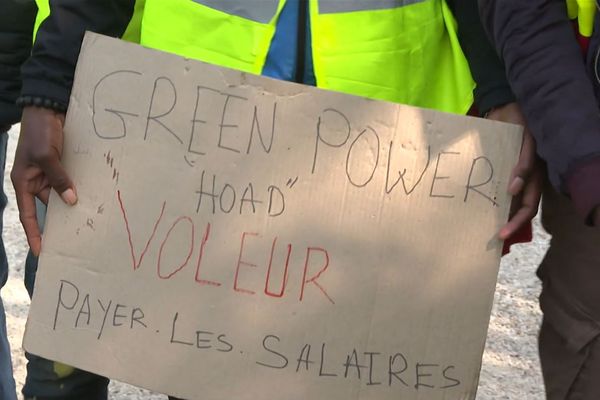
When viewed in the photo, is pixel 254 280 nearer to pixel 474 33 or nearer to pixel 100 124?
pixel 100 124

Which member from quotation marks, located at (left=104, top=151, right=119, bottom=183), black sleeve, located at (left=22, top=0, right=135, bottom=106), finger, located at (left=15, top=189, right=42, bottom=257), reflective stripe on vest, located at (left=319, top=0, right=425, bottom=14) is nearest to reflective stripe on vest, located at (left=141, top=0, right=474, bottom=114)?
reflective stripe on vest, located at (left=319, top=0, right=425, bottom=14)

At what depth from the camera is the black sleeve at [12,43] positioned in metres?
2.07

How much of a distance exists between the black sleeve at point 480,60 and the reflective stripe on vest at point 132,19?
1.92ft

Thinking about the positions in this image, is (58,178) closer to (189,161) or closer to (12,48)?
(189,161)

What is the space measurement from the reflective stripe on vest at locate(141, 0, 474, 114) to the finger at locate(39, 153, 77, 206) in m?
0.28

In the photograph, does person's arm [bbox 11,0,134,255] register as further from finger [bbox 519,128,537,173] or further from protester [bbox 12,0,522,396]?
finger [bbox 519,128,537,173]

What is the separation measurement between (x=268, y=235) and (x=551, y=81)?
1.76ft

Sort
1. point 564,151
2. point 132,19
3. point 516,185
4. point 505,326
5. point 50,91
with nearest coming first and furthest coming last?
point 564,151
point 516,185
point 50,91
point 132,19
point 505,326

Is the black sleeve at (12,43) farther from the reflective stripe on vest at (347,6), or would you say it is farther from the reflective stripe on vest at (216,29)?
the reflective stripe on vest at (347,6)

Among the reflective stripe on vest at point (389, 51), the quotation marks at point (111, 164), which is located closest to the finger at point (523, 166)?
the reflective stripe on vest at point (389, 51)

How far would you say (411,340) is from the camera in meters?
1.72

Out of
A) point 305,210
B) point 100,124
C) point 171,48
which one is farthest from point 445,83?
point 100,124

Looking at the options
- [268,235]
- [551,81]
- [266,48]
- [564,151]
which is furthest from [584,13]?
[268,235]

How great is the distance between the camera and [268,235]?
172cm
